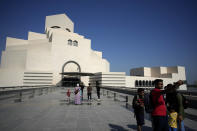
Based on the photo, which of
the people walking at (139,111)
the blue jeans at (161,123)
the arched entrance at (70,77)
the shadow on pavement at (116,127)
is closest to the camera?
the blue jeans at (161,123)

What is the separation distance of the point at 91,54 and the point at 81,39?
701cm

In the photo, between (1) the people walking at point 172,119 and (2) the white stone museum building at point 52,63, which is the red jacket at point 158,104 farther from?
(2) the white stone museum building at point 52,63

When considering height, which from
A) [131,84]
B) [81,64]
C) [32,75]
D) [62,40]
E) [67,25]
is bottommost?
[131,84]

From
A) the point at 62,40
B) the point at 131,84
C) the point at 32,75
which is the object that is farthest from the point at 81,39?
the point at 131,84

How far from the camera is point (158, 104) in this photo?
288 cm

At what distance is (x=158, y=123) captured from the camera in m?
2.86

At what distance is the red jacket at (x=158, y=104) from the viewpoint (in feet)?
9.31

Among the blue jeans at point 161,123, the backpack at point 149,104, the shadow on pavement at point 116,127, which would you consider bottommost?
the shadow on pavement at point 116,127

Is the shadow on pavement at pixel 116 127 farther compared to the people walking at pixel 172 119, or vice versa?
the shadow on pavement at pixel 116 127

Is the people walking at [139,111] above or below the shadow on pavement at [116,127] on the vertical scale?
above

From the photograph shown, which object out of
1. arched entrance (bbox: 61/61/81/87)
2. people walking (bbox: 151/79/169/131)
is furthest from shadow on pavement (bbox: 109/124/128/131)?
arched entrance (bbox: 61/61/81/87)

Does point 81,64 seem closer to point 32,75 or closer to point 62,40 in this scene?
point 62,40

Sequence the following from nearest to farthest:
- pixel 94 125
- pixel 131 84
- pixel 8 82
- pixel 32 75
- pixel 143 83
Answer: pixel 94 125 < pixel 8 82 < pixel 32 75 < pixel 131 84 < pixel 143 83

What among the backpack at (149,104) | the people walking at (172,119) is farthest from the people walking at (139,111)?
the people walking at (172,119)
